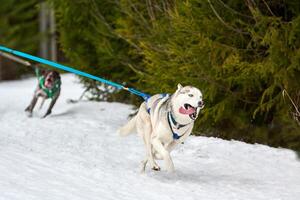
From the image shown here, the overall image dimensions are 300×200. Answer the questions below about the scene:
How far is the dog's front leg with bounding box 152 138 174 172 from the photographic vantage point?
7.14 meters

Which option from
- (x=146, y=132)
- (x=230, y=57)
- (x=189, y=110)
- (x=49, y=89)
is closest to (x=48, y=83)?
(x=49, y=89)

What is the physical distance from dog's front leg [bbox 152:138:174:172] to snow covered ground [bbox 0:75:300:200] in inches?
6.3

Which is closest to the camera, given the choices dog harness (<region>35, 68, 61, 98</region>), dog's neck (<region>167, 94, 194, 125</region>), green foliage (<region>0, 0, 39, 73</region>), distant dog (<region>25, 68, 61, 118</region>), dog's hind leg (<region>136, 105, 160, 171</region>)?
dog's neck (<region>167, 94, 194, 125</region>)

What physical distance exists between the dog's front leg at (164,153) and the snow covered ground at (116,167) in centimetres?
16

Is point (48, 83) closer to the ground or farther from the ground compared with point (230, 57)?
closer to the ground

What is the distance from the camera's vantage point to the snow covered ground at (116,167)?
21.4ft

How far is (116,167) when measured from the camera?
793 centimetres

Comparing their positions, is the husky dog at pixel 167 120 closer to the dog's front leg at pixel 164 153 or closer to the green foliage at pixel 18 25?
the dog's front leg at pixel 164 153

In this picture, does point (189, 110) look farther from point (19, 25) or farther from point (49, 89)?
point (19, 25)

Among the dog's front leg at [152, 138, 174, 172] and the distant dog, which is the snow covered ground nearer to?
the dog's front leg at [152, 138, 174, 172]

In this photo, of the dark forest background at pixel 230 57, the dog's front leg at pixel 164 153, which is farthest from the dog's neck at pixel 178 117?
the dark forest background at pixel 230 57

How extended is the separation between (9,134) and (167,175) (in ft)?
11.9

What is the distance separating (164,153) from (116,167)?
3.17ft

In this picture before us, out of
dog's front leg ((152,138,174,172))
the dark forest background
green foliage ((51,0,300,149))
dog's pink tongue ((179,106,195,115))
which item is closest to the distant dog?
the dark forest background
